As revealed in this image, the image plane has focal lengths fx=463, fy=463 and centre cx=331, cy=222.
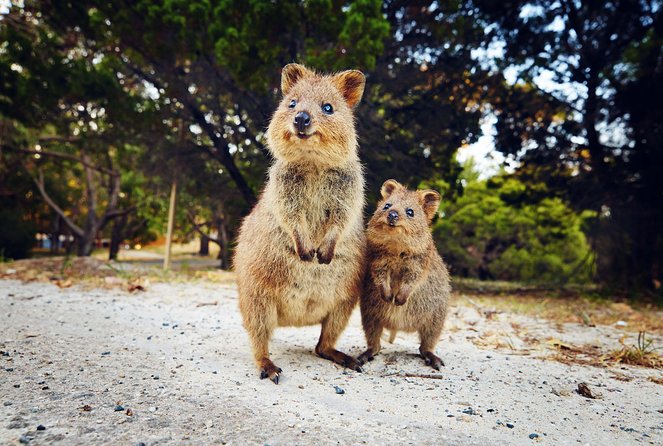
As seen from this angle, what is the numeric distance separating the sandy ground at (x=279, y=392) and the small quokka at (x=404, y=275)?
302 millimetres

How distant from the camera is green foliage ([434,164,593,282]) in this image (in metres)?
14.4

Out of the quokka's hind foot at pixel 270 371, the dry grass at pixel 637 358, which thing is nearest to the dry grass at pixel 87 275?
the quokka's hind foot at pixel 270 371

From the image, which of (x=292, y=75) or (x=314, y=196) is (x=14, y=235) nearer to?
(x=292, y=75)

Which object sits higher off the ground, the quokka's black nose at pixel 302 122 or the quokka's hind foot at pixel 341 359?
the quokka's black nose at pixel 302 122

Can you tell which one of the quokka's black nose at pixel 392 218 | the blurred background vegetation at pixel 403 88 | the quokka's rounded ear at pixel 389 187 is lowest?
the quokka's black nose at pixel 392 218

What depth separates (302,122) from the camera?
285cm

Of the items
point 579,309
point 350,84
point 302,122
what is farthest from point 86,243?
point 302,122

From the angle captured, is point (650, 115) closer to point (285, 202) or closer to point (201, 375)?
point (285, 202)

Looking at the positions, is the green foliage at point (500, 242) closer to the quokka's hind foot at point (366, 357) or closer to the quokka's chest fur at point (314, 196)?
the quokka's hind foot at point (366, 357)

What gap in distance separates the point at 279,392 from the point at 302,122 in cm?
167

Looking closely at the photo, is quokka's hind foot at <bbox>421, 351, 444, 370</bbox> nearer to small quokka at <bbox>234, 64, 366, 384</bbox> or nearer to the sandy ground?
the sandy ground

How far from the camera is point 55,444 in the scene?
1.99 meters

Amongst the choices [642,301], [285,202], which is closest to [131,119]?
[285,202]

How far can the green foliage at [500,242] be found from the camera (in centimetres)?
1437
